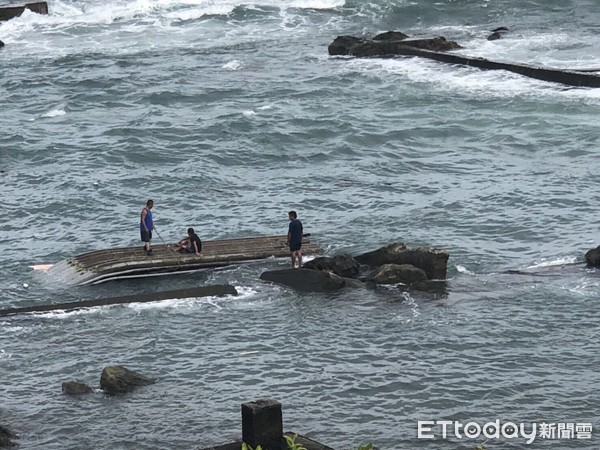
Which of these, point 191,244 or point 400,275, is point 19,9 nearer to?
point 191,244

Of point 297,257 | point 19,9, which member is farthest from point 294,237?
point 19,9

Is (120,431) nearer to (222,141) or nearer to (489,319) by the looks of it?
(489,319)

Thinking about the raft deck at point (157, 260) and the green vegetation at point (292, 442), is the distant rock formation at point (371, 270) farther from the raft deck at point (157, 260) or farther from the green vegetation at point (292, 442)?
the green vegetation at point (292, 442)

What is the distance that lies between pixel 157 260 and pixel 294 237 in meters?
3.32

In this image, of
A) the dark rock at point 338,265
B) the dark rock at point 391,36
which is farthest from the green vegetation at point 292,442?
the dark rock at point 391,36

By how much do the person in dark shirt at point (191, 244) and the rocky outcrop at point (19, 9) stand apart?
38842 mm

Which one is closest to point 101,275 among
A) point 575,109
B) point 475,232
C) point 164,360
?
point 164,360

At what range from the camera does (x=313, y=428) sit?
21.5m

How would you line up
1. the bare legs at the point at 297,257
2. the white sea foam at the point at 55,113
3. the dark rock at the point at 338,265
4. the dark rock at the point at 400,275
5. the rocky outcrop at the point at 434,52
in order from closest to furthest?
1. the dark rock at the point at 400,275
2. the dark rock at the point at 338,265
3. the bare legs at the point at 297,257
4. the rocky outcrop at the point at 434,52
5. the white sea foam at the point at 55,113

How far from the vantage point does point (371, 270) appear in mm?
29359

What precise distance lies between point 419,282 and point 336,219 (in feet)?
20.2

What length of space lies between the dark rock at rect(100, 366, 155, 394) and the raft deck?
242 inches

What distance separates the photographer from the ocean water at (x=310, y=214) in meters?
22.6

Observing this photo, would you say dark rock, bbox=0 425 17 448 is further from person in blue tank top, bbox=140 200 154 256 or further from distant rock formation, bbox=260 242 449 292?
person in blue tank top, bbox=140 200 154 256
